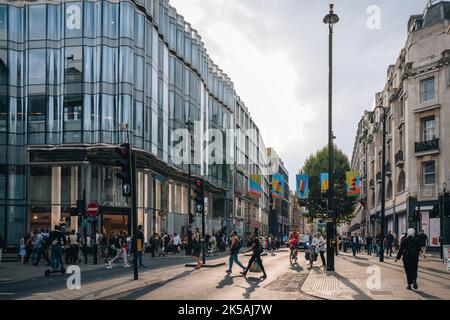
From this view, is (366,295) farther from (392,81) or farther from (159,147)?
(392,81)

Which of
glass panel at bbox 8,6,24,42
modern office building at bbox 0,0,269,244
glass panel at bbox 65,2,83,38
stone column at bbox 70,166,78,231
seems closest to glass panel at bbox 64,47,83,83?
modern office building at bbox 0,0,269,244

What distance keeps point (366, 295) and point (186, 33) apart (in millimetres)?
40983

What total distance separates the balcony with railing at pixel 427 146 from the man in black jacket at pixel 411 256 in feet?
94.0

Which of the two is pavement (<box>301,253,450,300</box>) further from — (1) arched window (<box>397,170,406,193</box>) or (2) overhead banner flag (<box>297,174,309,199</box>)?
(2) overhead banner flag (<box>297,174,309,199</box>)

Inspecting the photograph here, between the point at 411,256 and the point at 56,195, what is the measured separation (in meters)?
28.2

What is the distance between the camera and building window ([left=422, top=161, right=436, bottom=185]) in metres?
42.3

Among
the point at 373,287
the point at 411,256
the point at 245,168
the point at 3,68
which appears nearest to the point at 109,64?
the point at 3,68

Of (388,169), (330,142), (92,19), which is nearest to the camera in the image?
(330,142)

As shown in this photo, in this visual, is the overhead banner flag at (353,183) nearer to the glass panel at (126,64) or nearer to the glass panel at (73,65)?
the glass panel at (126,64)

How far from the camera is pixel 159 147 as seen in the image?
43000 mm

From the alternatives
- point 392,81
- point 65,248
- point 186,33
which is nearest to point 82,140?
point 65,248

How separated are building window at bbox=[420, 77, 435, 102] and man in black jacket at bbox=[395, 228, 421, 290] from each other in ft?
99.9

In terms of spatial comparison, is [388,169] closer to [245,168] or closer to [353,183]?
[353,183]

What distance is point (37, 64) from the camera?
38.0m
